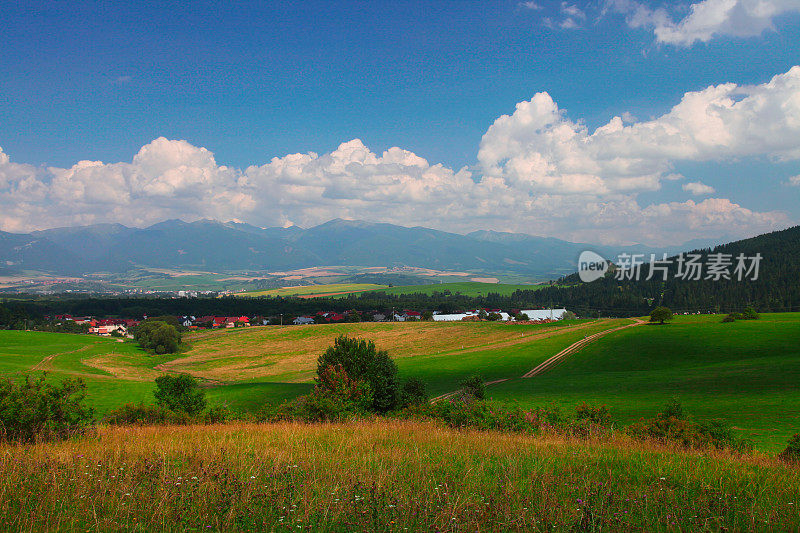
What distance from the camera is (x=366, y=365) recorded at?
80.3 feet

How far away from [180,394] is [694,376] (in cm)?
4440

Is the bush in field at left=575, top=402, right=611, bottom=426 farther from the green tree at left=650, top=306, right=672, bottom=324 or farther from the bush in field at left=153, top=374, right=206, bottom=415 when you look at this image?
the green tree at left=650, top=306, right=672, bottom=324

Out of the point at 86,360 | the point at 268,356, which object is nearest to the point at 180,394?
the point at 268,356

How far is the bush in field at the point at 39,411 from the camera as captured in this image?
8500 millimetres

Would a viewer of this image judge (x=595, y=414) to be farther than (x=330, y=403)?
Yes

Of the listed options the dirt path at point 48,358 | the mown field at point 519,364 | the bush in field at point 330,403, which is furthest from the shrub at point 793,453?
the dirt path at point 48,358

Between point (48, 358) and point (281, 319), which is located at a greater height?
point (281, 319)

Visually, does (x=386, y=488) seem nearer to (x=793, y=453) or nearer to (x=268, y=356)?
(x=793, y=453)

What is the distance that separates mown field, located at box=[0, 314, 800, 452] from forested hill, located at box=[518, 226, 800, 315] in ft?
218

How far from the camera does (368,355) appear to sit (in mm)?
24938

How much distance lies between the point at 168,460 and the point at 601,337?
71681 millimetres

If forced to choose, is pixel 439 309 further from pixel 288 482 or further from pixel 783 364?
pixel 288 482

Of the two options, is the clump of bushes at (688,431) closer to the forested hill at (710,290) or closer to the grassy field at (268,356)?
the grassy field at (268,356)

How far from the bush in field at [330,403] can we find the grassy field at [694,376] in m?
16.2
